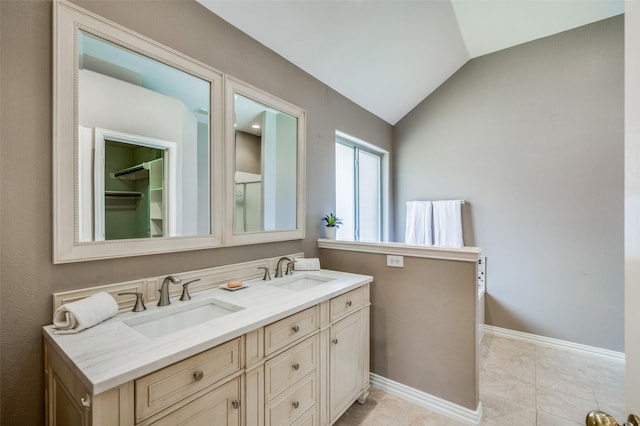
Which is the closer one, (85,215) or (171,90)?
(85,215)

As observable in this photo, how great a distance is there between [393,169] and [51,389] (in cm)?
352

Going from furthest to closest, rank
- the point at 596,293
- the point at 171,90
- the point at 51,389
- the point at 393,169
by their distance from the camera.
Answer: the point at 393,169
the point at 596,293
the point at 171,90
the point at 51,389

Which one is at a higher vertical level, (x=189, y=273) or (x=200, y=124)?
(x=200, y=124)

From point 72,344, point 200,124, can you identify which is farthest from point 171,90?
point 72,344

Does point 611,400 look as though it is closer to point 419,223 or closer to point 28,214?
point 419,223

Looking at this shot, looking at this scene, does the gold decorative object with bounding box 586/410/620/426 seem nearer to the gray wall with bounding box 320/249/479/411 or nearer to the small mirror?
the gray wall with bounding box 320/249/479/411

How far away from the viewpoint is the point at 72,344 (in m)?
0.93

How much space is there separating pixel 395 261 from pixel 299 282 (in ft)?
2.33

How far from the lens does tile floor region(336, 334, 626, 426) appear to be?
179 cm

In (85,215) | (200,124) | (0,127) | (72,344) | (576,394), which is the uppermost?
(200,124)

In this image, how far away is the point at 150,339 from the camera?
0.96 metres

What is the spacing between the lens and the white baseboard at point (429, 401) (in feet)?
5.71

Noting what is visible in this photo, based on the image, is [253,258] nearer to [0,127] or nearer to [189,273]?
[189,273]

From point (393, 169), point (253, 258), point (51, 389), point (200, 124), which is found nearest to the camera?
point (51, 389)
